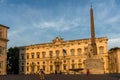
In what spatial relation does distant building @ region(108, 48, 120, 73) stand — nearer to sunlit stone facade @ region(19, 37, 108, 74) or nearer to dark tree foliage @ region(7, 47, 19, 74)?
sunlit stone facade @ region(19, 37, 108, 74)

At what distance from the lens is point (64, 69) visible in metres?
71.9

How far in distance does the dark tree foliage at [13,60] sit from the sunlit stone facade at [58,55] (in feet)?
5.64

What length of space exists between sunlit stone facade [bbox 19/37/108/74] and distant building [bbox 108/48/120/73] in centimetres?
218

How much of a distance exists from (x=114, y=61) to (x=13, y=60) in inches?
1438

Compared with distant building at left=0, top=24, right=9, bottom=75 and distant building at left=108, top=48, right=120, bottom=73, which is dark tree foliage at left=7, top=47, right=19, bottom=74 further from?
distant building at left=108, top=48, right=120, bottom=73

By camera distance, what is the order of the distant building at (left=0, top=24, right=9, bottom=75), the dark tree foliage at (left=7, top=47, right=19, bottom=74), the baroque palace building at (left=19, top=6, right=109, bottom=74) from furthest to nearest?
the dark tree foliage at (left=7, top=47, right=19, bottom=74)
the baroque palace building at (left=19, top=6, right=109, bottom=74)
the distant building at (left=0, top=24, right=9, bottom=75)

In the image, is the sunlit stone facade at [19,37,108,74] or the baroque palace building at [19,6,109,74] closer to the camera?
the baroque palace building at [19,6,109,74]

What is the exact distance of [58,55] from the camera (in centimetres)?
7381

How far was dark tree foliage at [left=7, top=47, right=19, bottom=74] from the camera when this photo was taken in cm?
7903

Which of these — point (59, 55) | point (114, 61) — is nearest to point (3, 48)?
point (59, 55)

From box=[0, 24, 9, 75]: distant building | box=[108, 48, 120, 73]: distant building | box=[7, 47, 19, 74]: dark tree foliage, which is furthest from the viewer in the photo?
box=[7, 47, 19, 74]: dark tree foliage

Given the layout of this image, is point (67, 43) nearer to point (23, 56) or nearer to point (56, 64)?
point (56, 64)

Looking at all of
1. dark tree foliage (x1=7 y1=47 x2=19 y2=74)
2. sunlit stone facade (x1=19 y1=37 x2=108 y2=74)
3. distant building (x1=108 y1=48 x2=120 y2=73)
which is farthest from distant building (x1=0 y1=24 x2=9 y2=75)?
distant building (x1=108 y1=48 x2=120 y2=73)

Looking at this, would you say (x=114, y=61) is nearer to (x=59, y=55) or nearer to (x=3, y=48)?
(x=59, y=55)
